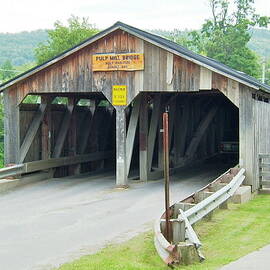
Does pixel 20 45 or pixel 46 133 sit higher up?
pixel 20 45

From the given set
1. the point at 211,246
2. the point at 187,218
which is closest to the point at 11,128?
the point at 187,218

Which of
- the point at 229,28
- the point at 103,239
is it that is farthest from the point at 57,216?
the point at 229,28

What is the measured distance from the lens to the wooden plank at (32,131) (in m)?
18.8

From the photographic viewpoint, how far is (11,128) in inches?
736

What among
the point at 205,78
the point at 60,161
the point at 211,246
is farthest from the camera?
the point at 60,161

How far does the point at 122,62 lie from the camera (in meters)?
17.4

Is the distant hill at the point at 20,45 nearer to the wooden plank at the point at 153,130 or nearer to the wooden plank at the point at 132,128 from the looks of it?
the wooden plank at the point at 153,130

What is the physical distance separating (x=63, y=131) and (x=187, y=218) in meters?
12.0

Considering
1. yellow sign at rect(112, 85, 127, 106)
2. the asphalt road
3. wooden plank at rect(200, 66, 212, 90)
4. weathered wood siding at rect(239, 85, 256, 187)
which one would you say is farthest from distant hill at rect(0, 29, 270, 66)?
weathered wood siding at rect(239, 85, 256, 187)

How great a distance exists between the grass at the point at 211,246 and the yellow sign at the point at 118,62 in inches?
248

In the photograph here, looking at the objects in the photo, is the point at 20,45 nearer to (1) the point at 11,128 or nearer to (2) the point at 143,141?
(1) the point at 11,128

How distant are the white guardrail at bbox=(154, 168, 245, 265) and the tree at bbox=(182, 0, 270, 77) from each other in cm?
4486

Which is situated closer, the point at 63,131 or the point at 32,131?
the point at 32,131

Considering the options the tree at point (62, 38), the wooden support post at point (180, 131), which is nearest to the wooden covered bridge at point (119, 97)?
the wooden support post at point (180, 131)
